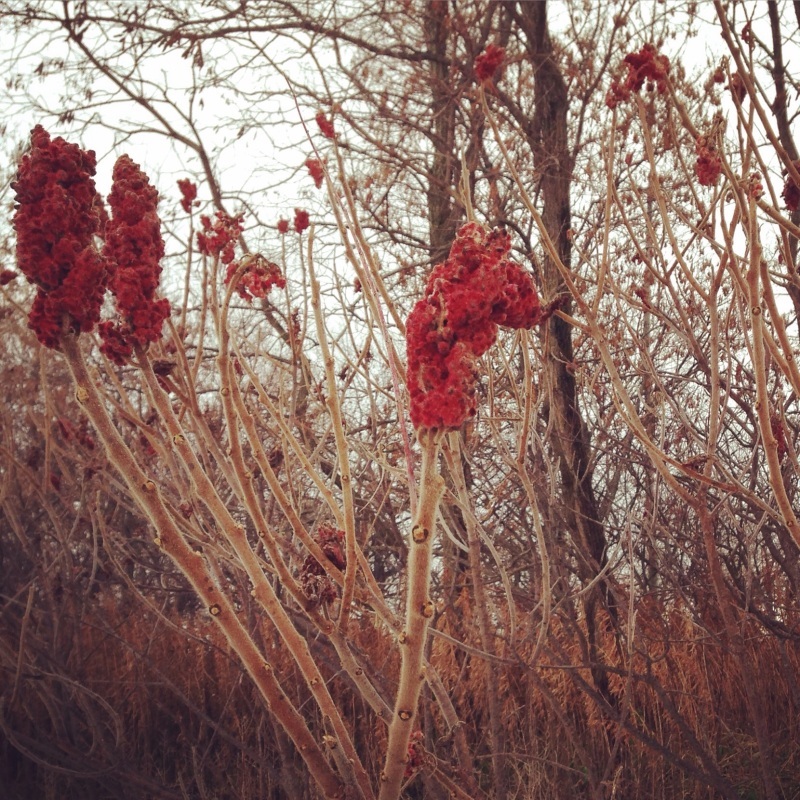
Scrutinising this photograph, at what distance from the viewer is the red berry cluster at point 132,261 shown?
1187mm

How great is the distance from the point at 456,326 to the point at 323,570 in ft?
2.40

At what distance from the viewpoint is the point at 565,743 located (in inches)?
154

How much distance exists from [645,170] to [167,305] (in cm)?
584

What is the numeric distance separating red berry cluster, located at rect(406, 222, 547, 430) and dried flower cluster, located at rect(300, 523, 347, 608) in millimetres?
551

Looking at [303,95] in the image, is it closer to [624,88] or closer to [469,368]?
[624,88]

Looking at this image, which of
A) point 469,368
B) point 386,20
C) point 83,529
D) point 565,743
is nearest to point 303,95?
point 386,20

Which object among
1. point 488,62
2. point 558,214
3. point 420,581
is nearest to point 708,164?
point 488,62

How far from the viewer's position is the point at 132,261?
49.1 inches

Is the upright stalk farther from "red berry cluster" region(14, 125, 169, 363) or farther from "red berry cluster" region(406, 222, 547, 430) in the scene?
"red berry cluster" region(14, 125, 169, 363)

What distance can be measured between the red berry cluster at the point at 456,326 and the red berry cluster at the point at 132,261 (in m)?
0.47

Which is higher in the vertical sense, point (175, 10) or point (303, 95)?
point (175, 10)

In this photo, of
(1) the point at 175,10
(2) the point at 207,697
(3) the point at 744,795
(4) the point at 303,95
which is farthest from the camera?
(1) the point at 175,10

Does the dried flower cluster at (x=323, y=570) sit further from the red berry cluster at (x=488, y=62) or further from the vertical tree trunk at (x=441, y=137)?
the vertical tree trunk at (x=441, y=137)

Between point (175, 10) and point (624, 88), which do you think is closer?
point (624, 88)
